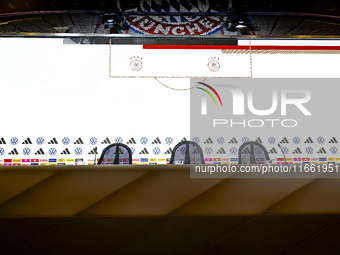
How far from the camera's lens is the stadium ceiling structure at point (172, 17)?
142 inches

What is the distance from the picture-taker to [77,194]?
1.01 meters

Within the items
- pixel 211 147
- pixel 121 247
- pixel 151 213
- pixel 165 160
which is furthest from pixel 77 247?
pixel 211 147

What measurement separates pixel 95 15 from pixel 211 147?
276 cm

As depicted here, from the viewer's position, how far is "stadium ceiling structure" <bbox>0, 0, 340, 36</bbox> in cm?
360

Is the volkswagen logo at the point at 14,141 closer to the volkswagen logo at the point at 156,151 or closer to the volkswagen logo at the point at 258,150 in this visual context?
the volkswagen logo at the point at 156,151

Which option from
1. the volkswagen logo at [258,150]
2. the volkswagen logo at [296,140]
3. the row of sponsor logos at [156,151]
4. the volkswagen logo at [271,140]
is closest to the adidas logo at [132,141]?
the row of sponsor logos at [156,151]

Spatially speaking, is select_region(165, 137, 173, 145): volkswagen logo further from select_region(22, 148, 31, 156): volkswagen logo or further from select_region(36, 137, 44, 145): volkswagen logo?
select_region(22, 148, 31, 156): volkswagen logo

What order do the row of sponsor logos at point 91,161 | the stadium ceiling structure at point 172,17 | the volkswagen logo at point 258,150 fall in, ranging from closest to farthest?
the volkswagen logo at point 258,150 < the stadium ceiling structure at point 172,17 < the row of sponsor logos at point 91,161

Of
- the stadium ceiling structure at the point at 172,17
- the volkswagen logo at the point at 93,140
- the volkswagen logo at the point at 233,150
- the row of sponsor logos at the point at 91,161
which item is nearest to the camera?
the stadium ceiling structure at the point at 172,17

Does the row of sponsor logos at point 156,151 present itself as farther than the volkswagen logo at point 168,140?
No

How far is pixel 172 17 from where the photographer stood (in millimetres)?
3934

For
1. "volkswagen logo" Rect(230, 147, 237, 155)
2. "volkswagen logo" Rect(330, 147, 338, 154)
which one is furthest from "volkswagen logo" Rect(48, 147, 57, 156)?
"volkswagen logo" Rect(330, 147, 338, 154)

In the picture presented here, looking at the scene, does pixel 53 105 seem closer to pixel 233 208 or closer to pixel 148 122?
pixel 148 122

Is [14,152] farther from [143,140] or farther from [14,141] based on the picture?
[143,140]
